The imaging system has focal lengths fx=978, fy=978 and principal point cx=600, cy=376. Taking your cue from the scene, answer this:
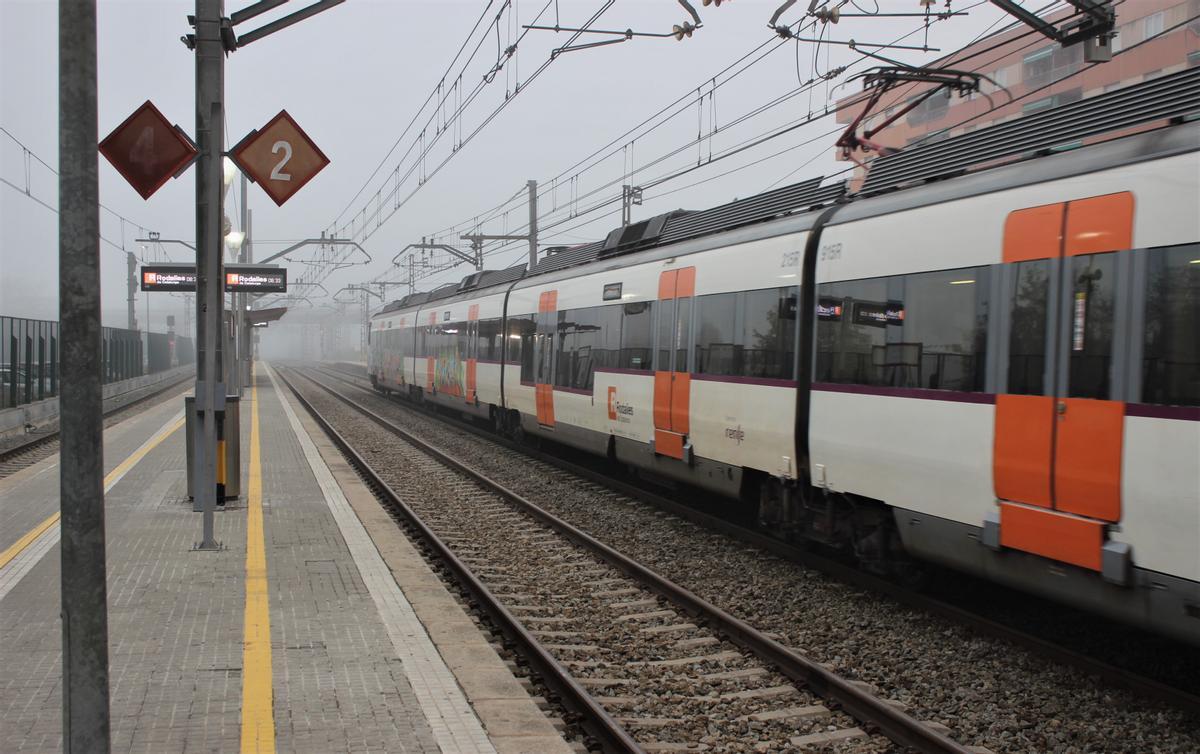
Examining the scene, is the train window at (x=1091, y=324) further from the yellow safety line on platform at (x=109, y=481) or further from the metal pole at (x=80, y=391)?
the yellow safety line on platform at (x=109, y=481)

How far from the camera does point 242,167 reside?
316 inches

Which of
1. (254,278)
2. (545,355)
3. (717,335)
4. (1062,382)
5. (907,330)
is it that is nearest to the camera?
(1062,382)

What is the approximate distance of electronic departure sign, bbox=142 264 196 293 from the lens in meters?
15.3

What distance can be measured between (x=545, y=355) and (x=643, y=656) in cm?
989

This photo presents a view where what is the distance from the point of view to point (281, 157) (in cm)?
805

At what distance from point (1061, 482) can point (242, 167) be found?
6.50m

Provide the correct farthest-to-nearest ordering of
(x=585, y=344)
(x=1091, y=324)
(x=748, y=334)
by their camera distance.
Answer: (x=585, y=344)
(x=748, y=334)
(x=1091, y=324)

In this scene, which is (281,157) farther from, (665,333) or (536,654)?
(665,333)

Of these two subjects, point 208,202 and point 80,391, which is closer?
point 80,391

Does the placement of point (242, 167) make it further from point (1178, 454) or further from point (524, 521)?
point (1178, 454)

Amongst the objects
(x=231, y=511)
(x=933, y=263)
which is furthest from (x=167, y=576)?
(x=933, y=263)

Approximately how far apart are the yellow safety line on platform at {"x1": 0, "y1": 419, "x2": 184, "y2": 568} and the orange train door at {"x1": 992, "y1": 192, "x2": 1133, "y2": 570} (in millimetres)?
7461

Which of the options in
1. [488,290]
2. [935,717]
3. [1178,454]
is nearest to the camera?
[1178,454]

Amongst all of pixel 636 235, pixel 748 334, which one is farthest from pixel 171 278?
pixel 748 334
